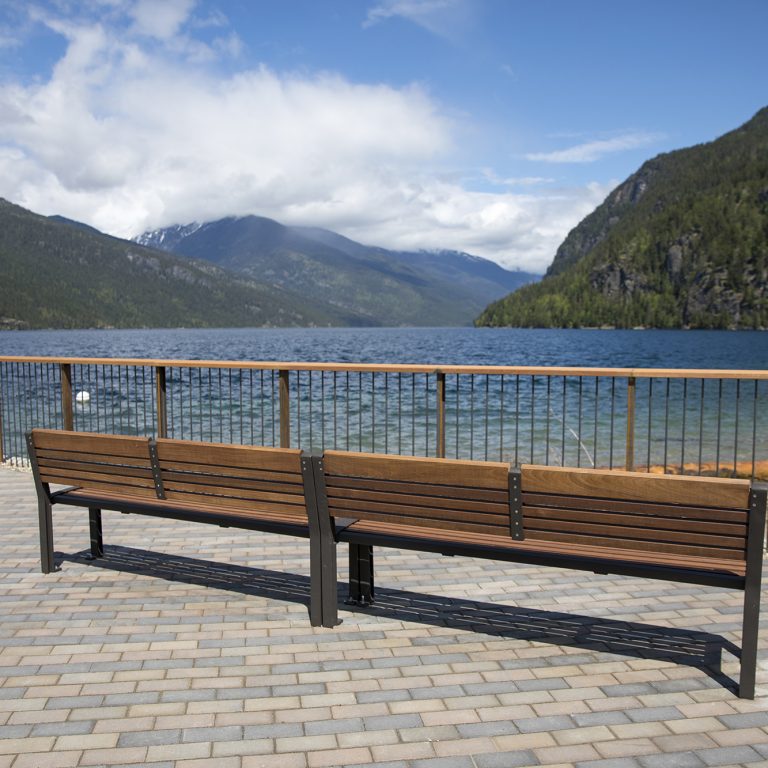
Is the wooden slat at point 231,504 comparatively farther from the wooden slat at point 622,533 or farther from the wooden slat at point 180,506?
the wooden slat at point 622,533

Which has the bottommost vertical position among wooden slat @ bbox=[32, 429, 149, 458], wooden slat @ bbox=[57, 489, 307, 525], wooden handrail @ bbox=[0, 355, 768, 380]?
wooden slat @ bbox=[57, 489, 307, 525]

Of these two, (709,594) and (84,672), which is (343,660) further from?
(709,594)

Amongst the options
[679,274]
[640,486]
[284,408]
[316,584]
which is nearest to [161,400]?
[284,408]

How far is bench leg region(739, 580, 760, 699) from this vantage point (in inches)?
133

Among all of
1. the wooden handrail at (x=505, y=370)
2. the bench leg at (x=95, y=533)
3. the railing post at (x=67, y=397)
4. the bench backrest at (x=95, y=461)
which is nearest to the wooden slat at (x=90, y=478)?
the bench backrest at (x=95, y=461)

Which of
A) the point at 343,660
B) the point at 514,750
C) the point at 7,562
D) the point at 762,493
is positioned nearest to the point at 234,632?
the point at 343,660

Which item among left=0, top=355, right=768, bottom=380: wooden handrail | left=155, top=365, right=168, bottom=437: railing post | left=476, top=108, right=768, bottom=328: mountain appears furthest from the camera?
left=476, top=108, right=768, bottom=328: mountain

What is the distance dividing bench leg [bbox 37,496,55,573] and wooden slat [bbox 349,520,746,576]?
87.6 inches

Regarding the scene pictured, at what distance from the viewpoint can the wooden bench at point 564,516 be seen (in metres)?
3.36

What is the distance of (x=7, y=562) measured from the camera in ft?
18.0

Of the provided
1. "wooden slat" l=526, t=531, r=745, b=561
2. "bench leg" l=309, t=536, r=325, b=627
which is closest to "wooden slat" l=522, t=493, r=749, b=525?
"wooden slat" l=526, t=531, r=745, b=561

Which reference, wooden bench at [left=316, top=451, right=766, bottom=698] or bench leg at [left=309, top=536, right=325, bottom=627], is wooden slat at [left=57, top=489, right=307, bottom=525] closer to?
bench leg at [left=309, top=536, right=325, bottom=627]

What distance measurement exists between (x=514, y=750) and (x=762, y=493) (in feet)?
4.79

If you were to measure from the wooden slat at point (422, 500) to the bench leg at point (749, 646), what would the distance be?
1121 mm
